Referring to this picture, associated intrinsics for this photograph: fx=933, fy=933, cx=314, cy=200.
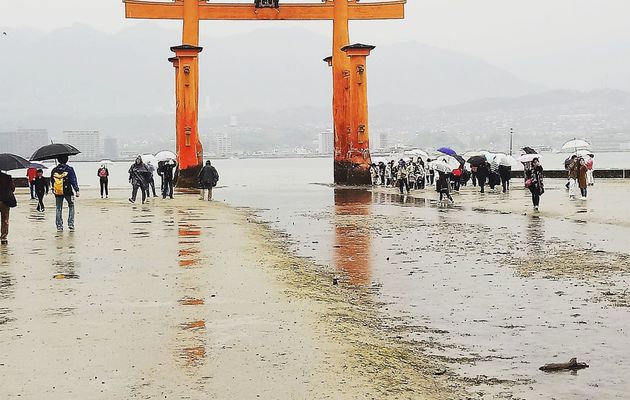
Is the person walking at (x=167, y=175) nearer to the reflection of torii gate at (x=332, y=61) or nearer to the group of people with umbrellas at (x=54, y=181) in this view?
the reflection of torii gate at (x=332, y=61)

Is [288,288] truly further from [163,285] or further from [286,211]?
[286,211]

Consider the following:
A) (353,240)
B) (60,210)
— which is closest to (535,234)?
(353,240)

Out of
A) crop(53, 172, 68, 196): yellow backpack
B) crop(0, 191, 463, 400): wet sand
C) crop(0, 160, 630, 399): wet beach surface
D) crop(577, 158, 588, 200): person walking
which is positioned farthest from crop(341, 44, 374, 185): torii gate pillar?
crop(0, 191, 463, 400): wet sand

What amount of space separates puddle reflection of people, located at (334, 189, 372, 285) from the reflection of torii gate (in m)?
14.1

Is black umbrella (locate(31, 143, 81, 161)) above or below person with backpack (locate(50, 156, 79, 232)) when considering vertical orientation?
above

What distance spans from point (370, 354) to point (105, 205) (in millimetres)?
25802

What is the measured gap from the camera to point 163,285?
12.2 metres

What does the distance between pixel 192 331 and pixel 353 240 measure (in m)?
10.8

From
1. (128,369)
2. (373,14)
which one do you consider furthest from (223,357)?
(373,14)

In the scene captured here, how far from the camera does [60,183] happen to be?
20641 millimetres

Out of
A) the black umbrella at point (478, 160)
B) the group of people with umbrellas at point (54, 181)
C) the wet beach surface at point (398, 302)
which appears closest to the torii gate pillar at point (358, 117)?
the black umbrella at point (478, 160)

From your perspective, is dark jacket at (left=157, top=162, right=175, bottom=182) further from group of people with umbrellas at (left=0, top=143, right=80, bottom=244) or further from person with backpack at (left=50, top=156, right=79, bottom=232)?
person with backpack at (left=50, top=156, right=79, bottom=232)

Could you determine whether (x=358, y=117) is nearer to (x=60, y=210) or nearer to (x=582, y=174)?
(x=582, y=174)

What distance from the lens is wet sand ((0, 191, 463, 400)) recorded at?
682 centimetres
